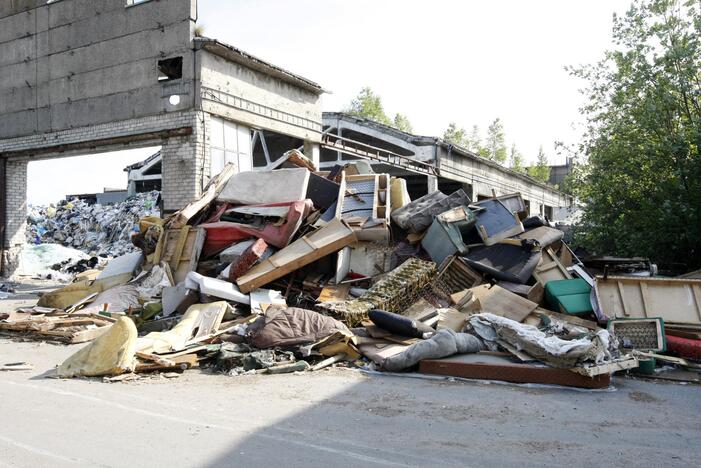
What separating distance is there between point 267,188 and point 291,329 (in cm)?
438

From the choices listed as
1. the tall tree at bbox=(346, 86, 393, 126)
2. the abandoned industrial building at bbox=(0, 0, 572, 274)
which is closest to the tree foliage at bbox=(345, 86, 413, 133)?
the tall tree at bbox=(346, 86, 393, 126)

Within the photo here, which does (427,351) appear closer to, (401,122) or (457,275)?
(457,275)

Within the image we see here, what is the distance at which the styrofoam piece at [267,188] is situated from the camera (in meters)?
10.3

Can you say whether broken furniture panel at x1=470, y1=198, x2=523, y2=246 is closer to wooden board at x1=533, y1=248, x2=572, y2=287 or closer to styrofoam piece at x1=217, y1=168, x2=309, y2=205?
wooden board at x1=533, y1=248, x2=572, y2=287

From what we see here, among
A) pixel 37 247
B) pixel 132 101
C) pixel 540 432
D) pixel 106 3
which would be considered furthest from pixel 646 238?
pixel 37 247

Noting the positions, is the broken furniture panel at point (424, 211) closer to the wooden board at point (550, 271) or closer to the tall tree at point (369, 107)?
the wooden board at point (550, 271)

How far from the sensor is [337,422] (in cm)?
437

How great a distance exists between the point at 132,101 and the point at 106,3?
2704mm

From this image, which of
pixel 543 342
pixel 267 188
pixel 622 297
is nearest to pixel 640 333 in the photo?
pixel 622 297

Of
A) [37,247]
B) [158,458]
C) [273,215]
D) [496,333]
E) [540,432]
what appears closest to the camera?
[158,458]

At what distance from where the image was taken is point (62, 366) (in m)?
5.95

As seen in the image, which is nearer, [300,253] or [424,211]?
[300,253]

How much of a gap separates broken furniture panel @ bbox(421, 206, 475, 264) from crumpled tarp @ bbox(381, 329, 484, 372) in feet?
9.50

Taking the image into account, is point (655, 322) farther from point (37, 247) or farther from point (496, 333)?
point (37, 247)
